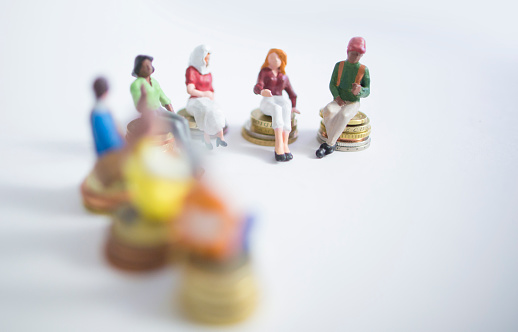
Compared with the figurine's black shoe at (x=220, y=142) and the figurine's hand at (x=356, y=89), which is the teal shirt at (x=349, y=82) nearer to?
the figurine's hand at (x=356, y=89)

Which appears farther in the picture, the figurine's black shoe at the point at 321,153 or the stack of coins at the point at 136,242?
the figurine's black shoe at the point at 321,153

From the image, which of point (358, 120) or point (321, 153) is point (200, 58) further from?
point (358, 120)

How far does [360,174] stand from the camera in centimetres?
342

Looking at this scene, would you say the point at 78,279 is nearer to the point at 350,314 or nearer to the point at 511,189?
the point at 350,314

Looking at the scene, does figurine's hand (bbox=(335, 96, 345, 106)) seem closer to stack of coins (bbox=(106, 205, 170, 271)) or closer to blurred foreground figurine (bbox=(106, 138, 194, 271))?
blurred foreground figurine (bbox=(106, 138, 194, 271))

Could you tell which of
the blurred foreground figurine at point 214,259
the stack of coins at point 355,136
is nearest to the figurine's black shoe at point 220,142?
the stack of coins at point 355,136

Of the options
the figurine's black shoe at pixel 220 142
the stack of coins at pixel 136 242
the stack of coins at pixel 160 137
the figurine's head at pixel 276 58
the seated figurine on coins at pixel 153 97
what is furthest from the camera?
the figurine's black shoe at pixel 220 142

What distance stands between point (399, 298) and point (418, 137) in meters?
1.99

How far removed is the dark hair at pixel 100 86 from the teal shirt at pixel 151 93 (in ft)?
1.27

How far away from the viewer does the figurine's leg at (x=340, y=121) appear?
11.9 feet

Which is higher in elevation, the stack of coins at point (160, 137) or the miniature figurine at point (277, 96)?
the miniature figurine at point (277, 96)

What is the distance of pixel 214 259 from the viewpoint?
1996mm

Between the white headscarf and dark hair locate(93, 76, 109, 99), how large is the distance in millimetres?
977

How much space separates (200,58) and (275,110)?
68cm
